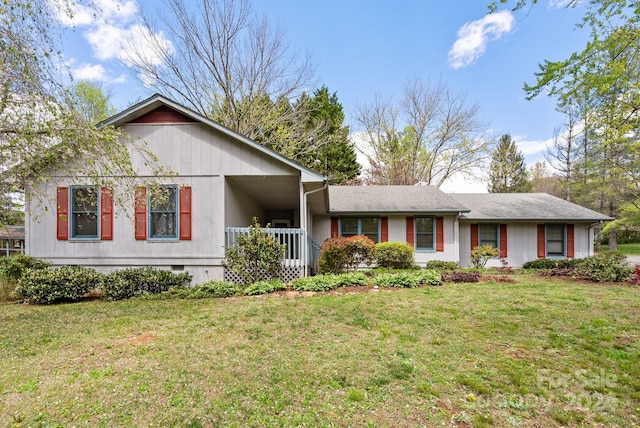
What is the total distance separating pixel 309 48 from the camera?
18.0 m

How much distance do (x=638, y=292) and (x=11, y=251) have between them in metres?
36.0

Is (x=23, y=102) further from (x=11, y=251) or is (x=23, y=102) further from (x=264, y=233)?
(x=11, y=251)

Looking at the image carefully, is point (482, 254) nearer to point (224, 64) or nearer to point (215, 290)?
point (215, 290)

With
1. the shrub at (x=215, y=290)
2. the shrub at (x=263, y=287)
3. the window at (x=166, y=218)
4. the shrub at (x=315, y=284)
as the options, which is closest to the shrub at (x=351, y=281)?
the shrub at (x=315, y=284)

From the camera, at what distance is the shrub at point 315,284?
799 centimetres

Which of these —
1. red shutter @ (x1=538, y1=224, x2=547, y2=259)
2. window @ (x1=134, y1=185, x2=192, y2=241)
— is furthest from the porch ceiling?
red shutter @ (x1=538, y1=224, x2=547, y2=259)

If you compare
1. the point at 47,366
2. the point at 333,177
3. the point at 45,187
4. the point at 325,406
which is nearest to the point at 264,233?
the point at 47,366

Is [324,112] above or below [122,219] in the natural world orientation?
above

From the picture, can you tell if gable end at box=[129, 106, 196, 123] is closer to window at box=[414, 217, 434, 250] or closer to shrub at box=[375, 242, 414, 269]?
shrub at box=[375, 242, 414, 269]

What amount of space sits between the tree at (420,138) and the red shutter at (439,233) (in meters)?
12.9

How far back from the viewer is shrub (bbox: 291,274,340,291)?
26.2ft

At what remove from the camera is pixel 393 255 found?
37.8 ft

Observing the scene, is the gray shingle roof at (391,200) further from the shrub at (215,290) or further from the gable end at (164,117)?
the gable end at (164,117)

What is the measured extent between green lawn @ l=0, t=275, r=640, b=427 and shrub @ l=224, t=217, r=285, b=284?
2.11m
